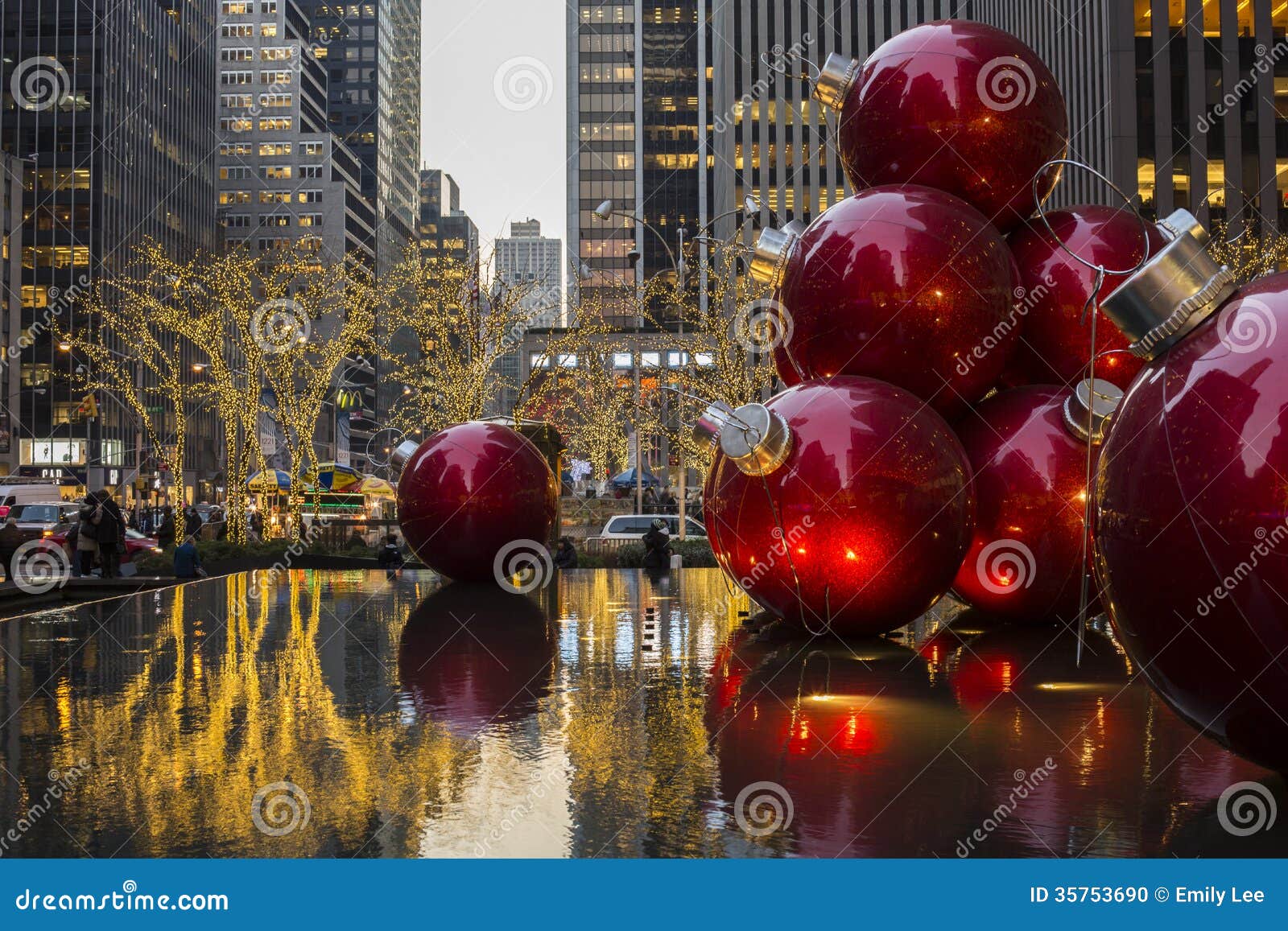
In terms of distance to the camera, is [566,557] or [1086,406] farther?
[566,557]

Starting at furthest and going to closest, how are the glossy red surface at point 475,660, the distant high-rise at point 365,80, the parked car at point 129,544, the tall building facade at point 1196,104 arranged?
the distant high-rise at point 365,80 < the tall building facade at point 1196,104 < the parked car at point 129,544 < the glossy red surface at point 475,660

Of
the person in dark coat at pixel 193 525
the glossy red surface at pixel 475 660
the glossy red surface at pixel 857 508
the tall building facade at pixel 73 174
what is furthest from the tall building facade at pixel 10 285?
the glossy red surface at pixel 857 508

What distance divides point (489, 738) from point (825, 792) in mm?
1864

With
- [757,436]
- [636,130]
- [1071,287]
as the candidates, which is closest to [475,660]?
[757,436]

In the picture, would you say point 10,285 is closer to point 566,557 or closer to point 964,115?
point 566,557

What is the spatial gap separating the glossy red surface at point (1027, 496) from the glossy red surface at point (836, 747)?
125 cm

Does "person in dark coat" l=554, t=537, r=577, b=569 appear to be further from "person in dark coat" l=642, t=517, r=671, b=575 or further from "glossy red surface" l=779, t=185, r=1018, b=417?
"glossy red surface" l=779, t=185, r=1018, b=417

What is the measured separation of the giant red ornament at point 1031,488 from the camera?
927 centimetres

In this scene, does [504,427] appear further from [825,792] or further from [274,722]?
[825,792]

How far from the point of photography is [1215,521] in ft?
13.8

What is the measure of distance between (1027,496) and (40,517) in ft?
99.0

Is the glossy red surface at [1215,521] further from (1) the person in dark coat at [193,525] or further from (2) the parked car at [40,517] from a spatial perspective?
(1) the person in dark coat at [193,525]

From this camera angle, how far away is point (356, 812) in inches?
179

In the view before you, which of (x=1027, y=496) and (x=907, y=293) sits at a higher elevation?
(x=907, y=293)
